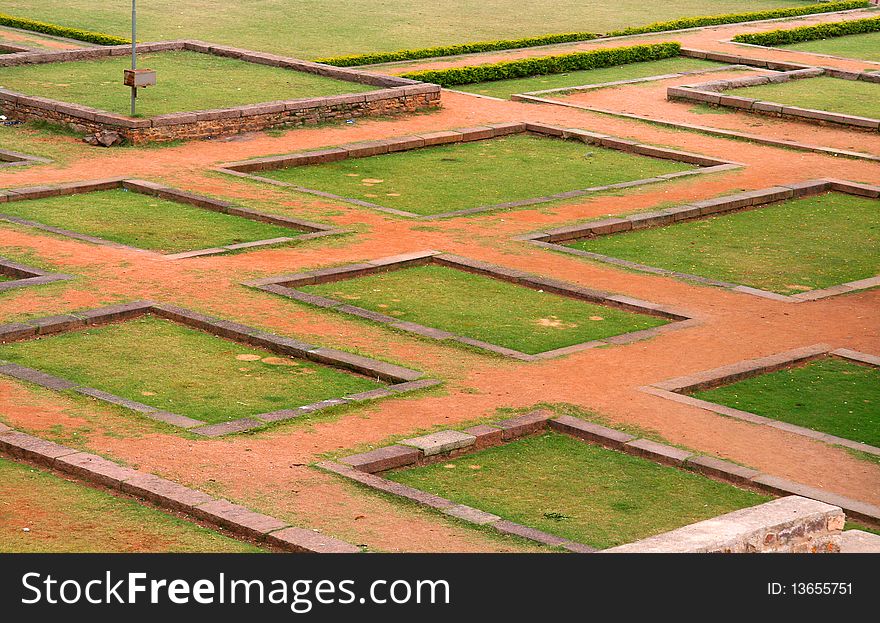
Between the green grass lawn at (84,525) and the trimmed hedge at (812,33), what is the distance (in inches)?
947

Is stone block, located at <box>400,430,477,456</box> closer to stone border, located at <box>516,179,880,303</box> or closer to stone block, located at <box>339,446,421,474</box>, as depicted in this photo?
stone block, located at <box>339,446,421,474</box>

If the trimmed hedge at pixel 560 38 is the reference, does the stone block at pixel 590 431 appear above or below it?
below

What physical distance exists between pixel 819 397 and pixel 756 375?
62 cm

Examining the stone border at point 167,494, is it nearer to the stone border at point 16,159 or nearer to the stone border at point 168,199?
the stone border at point 168,199

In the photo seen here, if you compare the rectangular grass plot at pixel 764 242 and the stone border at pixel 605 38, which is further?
the stone border at pixel 605 38

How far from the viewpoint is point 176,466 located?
390 inches

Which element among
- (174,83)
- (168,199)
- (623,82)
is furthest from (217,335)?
(623,82)

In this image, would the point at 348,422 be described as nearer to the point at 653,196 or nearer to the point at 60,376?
the point at 60,376

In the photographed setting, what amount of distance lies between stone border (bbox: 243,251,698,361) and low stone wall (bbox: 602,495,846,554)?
181 inches

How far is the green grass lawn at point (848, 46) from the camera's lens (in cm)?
3030

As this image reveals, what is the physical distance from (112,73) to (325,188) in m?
6.33

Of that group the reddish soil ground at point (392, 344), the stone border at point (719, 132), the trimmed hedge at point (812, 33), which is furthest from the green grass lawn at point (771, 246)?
the trimmed hedge at point (812, 33)

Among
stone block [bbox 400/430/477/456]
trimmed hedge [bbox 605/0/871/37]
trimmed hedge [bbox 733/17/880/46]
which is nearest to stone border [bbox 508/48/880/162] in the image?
trimmed hedge [bbox 733/17/880/46]

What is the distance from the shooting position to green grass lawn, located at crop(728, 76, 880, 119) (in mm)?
24047
